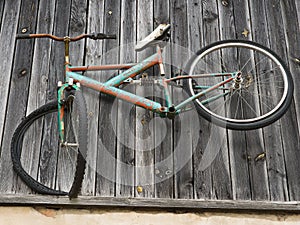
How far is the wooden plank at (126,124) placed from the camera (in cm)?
326

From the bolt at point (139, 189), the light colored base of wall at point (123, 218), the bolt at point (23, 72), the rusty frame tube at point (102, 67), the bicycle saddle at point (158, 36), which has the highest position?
the bicycle saddle at point (158, 36)

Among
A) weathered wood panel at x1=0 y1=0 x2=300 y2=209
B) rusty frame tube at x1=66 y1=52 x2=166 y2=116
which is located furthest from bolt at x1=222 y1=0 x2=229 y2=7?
rusty frame tube at x1=66 y1=52 x2=166 y2=116

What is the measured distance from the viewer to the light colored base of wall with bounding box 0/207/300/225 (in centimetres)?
308

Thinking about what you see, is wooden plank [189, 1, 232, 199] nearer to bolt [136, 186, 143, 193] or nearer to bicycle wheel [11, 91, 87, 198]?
bolt [136, 186, 143, 193]

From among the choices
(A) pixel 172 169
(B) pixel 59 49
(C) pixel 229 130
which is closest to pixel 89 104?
(B) pixel 59 49

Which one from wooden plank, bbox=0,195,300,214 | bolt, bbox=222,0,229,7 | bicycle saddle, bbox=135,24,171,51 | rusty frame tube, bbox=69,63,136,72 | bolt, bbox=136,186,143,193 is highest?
bolt, bbox=222,0,229,7

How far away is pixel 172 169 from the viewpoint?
3.32m

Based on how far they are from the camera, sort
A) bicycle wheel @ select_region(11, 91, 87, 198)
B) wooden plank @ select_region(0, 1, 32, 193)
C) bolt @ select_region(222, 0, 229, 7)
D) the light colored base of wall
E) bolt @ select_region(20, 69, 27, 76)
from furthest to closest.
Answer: bolt @ select_region(222, 0, 229, 7)
bolt @ select_region(20, 69, 27, 76)
wooden plank @ select_region(0, 1, 32, 193)
bicycle wheel @ select_region(11, 91, 87, 198)
the light colored base of wall

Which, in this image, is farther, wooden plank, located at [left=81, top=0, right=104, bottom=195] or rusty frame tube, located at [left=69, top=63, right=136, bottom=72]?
rusty frame tube, located at [left=69, top=63, right=136, bottom=72]

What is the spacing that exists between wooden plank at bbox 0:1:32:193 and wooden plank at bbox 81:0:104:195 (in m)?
0.50

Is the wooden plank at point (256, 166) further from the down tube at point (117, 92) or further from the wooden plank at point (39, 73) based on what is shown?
the wooden plank at point (39, 73)

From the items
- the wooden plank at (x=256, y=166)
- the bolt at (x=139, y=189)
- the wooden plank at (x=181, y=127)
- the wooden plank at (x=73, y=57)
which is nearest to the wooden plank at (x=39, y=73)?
the wooden plank at (x=73, y=57)

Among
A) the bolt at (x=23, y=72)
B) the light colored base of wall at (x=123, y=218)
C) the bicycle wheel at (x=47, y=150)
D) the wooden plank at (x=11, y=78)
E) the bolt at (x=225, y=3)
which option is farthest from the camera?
the bolt at (x=225, y=3)

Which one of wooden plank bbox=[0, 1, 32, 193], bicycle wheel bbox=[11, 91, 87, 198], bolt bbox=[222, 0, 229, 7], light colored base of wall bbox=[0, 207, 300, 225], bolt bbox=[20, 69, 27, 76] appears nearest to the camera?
light colored base of wall bbox=[0, 207, 300, 225]
